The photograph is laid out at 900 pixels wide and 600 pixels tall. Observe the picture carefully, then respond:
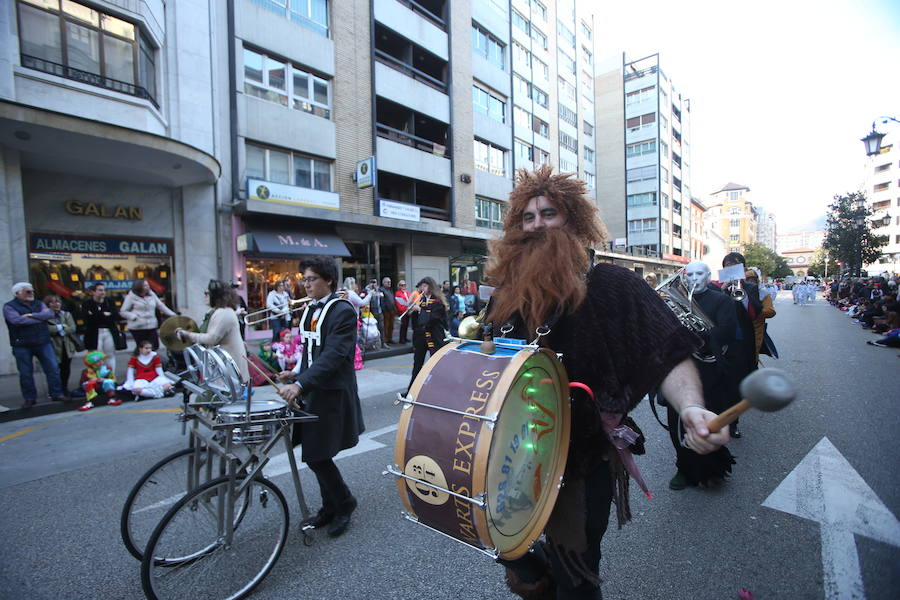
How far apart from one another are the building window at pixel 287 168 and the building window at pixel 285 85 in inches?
66.0

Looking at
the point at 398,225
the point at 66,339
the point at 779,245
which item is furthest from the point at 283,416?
the point at 779,245

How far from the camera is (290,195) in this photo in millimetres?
14617

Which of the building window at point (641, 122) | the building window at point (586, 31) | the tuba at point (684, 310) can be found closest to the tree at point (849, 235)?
the building window at point (641, 122)

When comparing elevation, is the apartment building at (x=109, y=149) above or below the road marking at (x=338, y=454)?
above

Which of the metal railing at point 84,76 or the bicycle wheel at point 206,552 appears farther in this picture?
the metal railing at point 84,76

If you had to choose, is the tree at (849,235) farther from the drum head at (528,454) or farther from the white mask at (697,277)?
the drum head at (528,454)

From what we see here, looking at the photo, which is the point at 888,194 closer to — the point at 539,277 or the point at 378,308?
the point at 378,308

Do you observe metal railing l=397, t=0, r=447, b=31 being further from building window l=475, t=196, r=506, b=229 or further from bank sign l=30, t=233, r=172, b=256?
bank sign l=30, t=233, r=172, b=256

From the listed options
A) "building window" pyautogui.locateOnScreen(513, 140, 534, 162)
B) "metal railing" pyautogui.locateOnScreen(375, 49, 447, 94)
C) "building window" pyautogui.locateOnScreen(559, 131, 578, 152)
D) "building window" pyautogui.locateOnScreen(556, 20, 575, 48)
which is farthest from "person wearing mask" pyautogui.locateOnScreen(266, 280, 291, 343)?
"building window" pyautogui.locateOnScreen(556, 20, 575, 48)

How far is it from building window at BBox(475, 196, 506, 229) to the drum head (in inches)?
878

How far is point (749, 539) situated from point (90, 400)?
8547 mm

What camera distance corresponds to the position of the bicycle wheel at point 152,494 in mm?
2725

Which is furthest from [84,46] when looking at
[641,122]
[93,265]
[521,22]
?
[641,122]

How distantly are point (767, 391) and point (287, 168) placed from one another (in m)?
16.4
